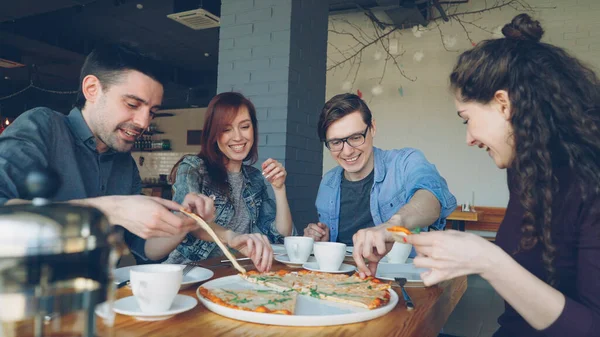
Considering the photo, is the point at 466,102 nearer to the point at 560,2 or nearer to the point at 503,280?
the point at 503,280

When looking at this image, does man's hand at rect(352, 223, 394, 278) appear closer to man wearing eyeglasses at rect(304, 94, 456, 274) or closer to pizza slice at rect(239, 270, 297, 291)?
pizza slice at rect(239, 270, 297, 291)

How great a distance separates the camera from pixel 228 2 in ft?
12.2

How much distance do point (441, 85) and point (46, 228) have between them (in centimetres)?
626

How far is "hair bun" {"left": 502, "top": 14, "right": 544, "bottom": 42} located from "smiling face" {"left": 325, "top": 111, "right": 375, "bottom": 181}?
112 centimetres

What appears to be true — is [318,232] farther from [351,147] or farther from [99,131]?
[99,131]

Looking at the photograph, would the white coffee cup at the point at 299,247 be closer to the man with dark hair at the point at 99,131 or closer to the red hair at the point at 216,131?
the man with dark hair at the point at 99,131

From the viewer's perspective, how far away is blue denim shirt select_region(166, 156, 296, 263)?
2008mm

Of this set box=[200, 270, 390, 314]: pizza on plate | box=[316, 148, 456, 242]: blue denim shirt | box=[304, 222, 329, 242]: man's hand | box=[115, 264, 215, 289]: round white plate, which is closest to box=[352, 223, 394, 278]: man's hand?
box=[200, 270, 390, 314]: pizza on plate

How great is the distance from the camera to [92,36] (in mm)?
6750

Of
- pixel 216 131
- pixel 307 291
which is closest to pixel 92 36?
pixel 216 131

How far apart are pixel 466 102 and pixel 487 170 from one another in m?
5.22

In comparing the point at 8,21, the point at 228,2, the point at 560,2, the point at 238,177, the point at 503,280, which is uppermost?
the point at 560,2

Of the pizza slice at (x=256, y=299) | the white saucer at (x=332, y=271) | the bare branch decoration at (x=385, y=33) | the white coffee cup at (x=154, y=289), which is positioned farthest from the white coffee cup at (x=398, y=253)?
the bare branch decoration at (x=385, y=33)

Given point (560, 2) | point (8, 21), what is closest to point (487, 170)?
point (560, 2)
